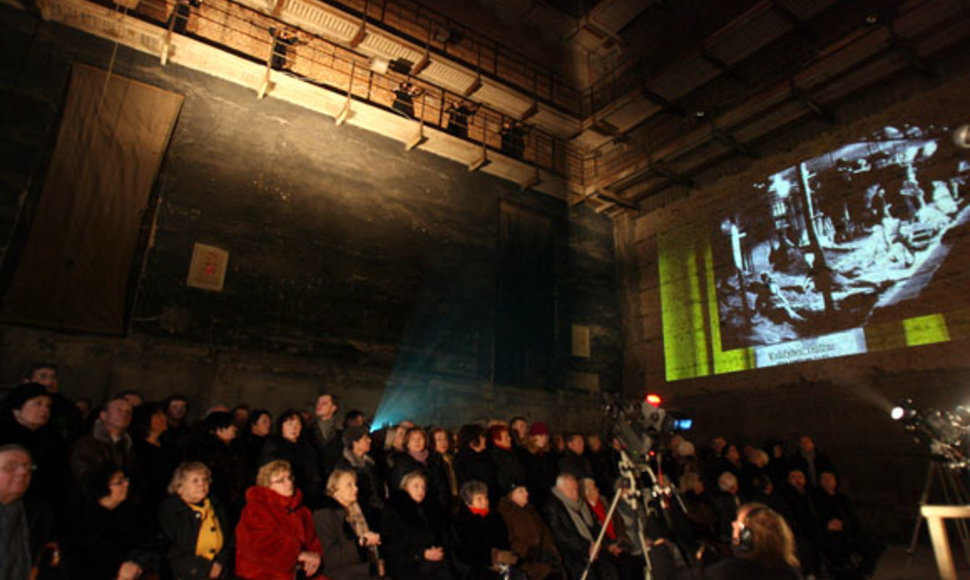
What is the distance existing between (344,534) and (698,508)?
4.19m

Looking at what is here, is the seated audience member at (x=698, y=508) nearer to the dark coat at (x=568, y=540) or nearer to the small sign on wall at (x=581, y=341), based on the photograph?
the dark coat at (x=568, y=540)

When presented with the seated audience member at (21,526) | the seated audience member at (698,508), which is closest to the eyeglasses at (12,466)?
the seated audience member at (21,526)

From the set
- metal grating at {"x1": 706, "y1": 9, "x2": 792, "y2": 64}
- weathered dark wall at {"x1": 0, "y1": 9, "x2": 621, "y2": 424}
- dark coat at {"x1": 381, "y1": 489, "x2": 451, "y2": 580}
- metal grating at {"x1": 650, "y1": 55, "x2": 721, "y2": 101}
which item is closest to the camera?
dark coat at {"x1": 381, "y1": 489, "x2": 451, "y2": 580}

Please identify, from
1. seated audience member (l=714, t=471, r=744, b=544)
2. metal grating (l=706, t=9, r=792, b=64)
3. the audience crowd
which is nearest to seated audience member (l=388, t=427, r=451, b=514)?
the audience crowd

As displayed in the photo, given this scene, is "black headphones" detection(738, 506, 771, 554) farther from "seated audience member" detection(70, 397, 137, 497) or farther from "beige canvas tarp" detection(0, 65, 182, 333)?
"beige canvas tarp" detection(0, 65, 182, 333)

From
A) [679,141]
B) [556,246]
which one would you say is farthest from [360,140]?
[679,141]

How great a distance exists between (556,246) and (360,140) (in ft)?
15.7

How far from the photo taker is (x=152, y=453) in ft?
14.0

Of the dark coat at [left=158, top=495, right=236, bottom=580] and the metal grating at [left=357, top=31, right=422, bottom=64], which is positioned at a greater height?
the metal grating at [left=357, top=31, right=422, bottom=64]

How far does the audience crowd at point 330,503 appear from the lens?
3.23 m

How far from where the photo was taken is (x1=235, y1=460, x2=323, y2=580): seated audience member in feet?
11.3

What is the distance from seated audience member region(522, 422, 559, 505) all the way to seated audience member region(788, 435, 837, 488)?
144 inches

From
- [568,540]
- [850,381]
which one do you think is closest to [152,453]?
[568,540]

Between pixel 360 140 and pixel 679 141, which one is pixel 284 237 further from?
pixel 679 141
